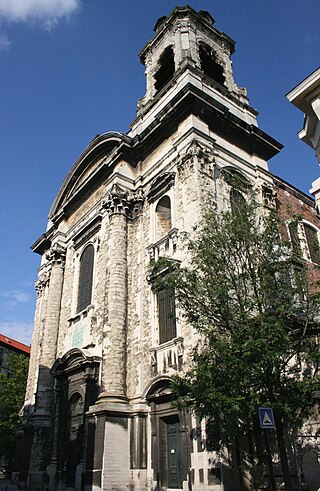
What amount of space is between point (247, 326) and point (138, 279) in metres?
8.11

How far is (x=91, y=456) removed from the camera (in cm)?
1384

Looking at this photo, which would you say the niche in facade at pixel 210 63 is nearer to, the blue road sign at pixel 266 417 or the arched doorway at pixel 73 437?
the arched doorway at pixel 73 437

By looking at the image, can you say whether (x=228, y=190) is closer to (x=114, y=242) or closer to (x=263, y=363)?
(x=114, y=242)

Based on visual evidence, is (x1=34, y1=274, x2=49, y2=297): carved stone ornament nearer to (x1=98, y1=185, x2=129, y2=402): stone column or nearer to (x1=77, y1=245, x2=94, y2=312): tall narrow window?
(x1=77, y1=245, x2=94, y2=312): tall narrow window

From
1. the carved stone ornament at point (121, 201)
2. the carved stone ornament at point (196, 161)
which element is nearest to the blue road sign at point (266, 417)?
the carved stone ornament at point (196, 161)

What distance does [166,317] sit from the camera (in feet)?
48.6

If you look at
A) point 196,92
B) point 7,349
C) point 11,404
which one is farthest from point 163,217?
point 7,349

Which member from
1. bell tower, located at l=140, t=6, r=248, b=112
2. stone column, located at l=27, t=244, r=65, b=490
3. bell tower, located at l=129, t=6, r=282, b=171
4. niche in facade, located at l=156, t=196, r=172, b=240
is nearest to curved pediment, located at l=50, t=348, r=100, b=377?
stone column, located at l=27, t=244, r=65, b=490

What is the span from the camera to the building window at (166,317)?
47.3 feet

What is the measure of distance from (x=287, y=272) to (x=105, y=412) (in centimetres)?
759

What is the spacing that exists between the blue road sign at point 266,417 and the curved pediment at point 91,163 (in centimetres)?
1403

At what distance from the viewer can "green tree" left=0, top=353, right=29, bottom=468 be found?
2550cm

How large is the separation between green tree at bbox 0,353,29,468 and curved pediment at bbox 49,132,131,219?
439 inches

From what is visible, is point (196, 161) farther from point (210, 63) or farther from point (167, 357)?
point (210, 63)
